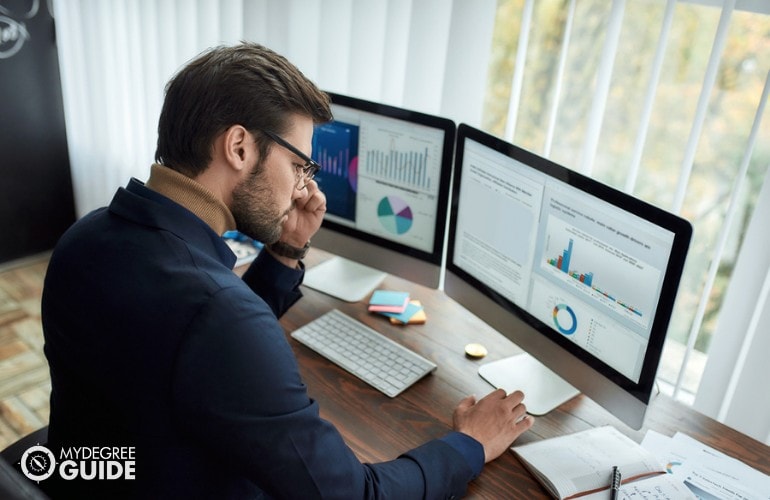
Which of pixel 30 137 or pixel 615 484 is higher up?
pixel 615 484

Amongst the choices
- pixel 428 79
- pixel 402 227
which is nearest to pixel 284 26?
pixel 428 79

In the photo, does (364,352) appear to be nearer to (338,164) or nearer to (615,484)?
(338,164)

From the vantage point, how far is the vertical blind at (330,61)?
1734 millimetres

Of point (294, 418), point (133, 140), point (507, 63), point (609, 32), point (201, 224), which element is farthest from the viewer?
point (133, 140)

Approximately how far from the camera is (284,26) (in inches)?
91.4

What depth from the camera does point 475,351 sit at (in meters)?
1.50

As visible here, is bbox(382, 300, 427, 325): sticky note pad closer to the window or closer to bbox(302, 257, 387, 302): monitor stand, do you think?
bbox(302, 257, 387, 302): monitor stand

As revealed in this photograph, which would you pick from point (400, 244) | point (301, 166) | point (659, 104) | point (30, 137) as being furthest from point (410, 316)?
point (30, 137)

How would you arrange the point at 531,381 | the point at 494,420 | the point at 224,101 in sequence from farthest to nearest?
the point at 531,381 < the point at 494,420 < the point at 224,101

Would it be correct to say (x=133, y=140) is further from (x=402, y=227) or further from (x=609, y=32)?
(x=609, y=32)

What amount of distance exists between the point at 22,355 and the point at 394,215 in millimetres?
1688

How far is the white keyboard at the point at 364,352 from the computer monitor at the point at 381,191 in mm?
150

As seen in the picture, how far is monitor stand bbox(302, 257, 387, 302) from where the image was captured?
1711 mm

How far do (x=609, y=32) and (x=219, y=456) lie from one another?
4.49ft
